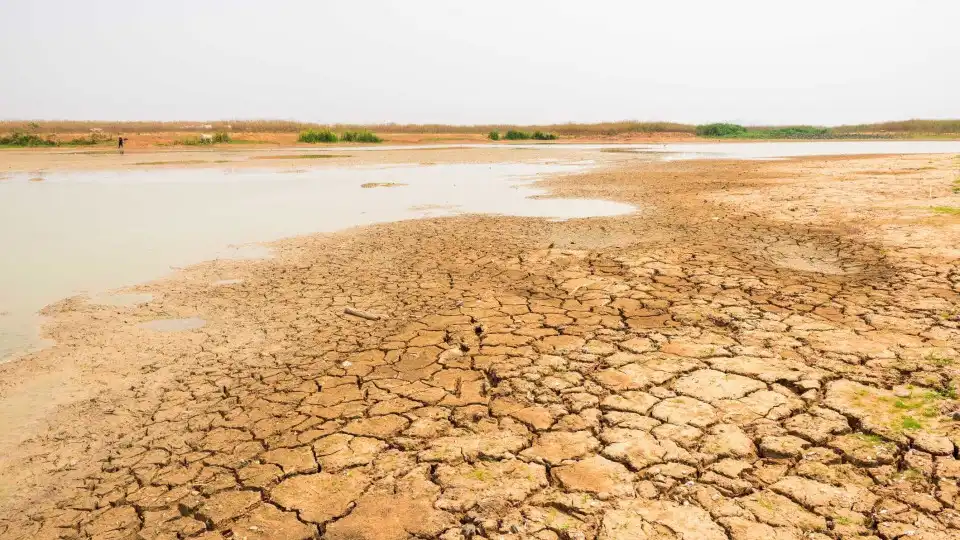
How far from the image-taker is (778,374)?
3246mm

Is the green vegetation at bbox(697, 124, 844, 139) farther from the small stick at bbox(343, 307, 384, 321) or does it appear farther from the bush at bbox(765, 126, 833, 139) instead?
the small stick at bbox(343, 307, 384, 321)

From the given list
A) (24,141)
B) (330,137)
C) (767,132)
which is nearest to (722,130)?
(767,132)

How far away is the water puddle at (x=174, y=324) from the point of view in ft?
14.7

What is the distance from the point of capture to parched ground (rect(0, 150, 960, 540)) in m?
2.21

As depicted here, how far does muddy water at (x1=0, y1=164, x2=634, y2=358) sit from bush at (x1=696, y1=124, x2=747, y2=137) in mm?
47120

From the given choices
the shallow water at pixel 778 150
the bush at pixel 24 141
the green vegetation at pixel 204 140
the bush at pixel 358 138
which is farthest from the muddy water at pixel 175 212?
the bush at pixel 358 138

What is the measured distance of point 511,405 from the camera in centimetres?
306

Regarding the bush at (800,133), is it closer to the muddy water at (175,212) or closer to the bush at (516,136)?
the bush at (516,136)

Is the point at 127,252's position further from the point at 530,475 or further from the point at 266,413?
the point at 530,475

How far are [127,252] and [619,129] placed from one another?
60.3m

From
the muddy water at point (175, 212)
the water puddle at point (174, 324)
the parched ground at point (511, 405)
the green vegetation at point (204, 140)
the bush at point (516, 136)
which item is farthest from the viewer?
the bush at point (516, 136)

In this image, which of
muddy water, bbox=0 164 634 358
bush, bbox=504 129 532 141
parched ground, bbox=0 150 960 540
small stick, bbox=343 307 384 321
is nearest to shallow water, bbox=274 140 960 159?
muddy water, bbox=0 164 634 358

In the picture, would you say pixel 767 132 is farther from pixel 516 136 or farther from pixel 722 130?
pixel 516 136

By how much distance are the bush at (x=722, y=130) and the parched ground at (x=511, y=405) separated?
190 feet
